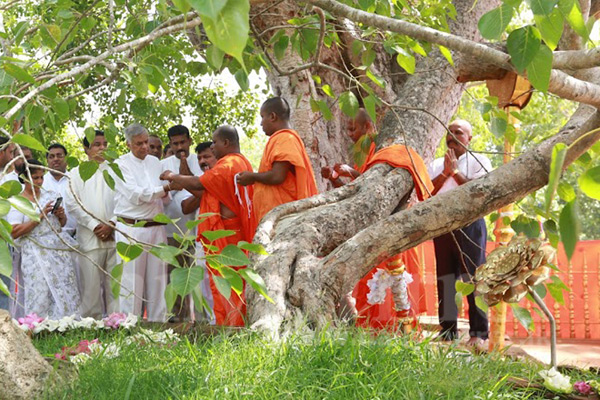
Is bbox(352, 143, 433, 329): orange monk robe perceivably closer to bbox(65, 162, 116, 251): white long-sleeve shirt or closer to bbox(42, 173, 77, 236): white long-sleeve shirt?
bbox(65, 162, 116, 251): white long-sleeve shirt

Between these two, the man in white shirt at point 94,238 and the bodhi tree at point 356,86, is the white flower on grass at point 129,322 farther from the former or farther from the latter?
the man in white shirt at point 94,238

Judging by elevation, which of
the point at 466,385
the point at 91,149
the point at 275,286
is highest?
the point at 91,149

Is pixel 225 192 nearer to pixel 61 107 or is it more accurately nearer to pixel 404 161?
pixel 404 161

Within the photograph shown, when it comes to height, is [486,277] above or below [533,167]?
below

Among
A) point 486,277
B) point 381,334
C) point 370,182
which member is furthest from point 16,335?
point 370,182

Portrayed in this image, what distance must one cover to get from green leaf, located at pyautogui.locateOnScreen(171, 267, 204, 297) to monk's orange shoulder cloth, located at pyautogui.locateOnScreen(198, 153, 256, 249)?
141 inches

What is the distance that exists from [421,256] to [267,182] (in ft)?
15.3

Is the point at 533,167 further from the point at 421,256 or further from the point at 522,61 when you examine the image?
the point at 421,256

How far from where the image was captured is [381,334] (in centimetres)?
350

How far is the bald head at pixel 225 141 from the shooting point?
6.20m

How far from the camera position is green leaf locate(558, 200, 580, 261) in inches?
48.6

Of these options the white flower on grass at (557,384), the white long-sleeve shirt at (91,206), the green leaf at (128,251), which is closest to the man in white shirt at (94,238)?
the white long-sleeve shirt at (91,206)

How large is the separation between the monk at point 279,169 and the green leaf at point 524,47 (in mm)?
3466

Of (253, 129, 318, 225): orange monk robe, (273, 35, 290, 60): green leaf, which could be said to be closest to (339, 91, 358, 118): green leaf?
(273, 35, 290, 60): green leaf
